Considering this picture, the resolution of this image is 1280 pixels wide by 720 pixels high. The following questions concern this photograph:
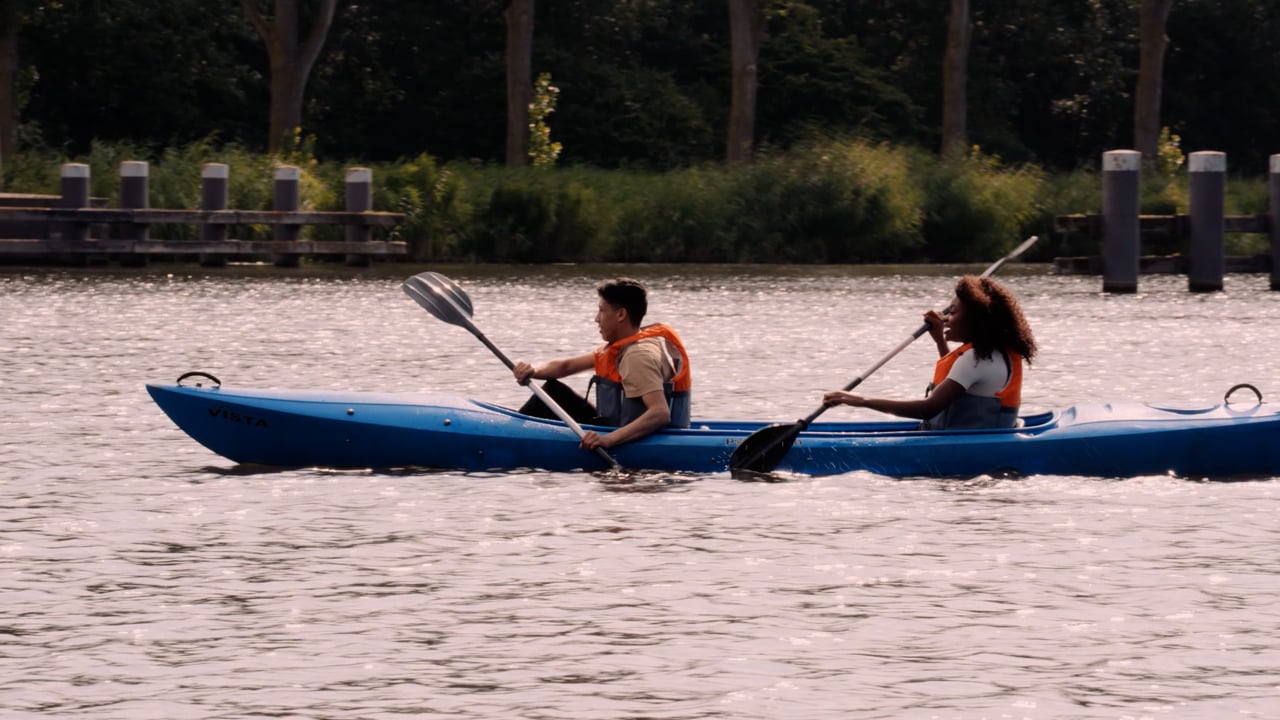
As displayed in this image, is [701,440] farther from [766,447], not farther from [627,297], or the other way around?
[627,297]

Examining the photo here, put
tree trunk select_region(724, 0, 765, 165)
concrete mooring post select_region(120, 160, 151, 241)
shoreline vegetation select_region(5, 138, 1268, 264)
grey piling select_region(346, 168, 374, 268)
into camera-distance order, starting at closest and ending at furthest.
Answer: concrete mooring post select_region(120, 160, 151, 241), grey piling select_region(346, 168, 374, 268), shoreline vegetation select_region(5, 138, 1268, 264), tree trunk select_region(724, 0, 765, 165)

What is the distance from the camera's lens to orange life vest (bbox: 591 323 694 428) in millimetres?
10906

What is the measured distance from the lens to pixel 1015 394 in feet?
35.7

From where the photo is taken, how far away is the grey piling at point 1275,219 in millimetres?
24484

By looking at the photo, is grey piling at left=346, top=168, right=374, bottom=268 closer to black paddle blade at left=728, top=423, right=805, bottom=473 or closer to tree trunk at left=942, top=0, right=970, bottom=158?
tree trunk at left=942, top=0, right=970, bottom=158

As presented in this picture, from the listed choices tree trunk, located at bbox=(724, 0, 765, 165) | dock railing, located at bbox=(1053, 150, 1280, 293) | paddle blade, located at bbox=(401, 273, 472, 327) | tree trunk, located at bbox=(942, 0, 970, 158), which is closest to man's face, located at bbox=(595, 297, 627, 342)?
paddle blade, located at bbox=(401, 273, 472, 327)

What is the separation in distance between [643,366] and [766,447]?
674 millimetres

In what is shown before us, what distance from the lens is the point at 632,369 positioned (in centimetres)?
1081

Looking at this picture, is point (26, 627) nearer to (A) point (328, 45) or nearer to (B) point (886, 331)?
(B) point (886, 331)

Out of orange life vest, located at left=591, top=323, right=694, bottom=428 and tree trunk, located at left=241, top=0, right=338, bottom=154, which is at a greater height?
tree trunk, located at left=241, top=0, right=338, bottom=154

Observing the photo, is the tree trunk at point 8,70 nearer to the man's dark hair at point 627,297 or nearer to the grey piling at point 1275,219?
the grey piling at point 1275,219

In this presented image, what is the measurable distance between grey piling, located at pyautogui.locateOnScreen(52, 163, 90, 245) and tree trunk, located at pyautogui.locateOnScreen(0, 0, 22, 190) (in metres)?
7.00

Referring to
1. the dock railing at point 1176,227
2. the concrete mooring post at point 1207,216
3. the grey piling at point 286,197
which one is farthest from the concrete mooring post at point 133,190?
the concrete mooring post at point 1207,216

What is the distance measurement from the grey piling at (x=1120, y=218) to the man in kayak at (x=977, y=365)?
1341 cm
